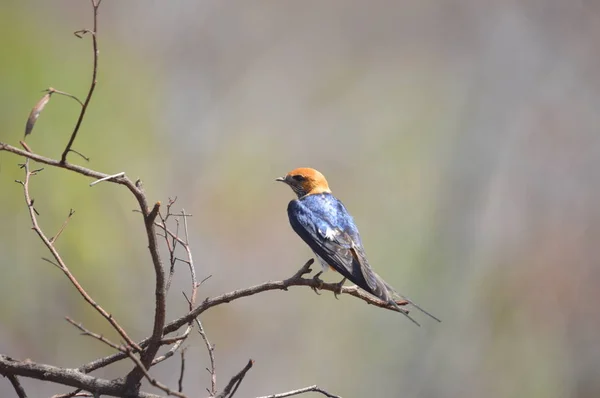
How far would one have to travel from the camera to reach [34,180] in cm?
277

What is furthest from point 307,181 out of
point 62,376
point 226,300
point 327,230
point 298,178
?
point 62,376

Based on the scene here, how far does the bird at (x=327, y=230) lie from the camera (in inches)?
66.8

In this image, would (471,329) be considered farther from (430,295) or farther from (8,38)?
(8,38)

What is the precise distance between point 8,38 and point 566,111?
2.83 m

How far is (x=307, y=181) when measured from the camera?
2.10 metres

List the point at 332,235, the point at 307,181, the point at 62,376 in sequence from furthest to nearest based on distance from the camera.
Answer: the point at 307,181
the point at 332,235
the point at 62,376

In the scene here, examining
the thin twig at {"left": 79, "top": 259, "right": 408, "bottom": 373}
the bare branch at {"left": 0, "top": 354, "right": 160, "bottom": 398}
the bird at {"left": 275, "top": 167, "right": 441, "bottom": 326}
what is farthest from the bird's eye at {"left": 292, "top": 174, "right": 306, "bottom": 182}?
the bare branch at {"left": 0, "top": 354, "right": 160, "bottom": 398}

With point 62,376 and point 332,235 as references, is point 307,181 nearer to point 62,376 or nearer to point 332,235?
point 332,235

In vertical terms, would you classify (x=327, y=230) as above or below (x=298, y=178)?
below

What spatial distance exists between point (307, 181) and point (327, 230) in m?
0.27

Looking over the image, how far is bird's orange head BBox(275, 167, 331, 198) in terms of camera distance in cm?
209

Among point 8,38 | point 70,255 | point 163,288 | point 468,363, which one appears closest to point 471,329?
point 468,363

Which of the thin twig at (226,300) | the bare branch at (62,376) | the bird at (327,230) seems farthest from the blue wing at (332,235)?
the bare branch at (62,376)

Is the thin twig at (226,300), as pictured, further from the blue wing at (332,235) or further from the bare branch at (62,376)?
the blue wing at (332,235)
